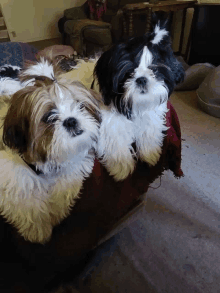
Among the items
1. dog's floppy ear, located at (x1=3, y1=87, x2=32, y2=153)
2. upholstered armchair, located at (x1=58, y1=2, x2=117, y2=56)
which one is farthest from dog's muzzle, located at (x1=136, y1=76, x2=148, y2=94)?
upholstered armchair, located at (x1=58, y1=2, x2=117, y2=56)

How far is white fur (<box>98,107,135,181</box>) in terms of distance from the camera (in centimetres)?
86

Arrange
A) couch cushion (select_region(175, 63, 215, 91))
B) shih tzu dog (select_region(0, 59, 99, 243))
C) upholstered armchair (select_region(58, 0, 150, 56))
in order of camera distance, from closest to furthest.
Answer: shih tzu dog (select_region(0, 59, 99, 243)), couch cushion (select_region(175, 63, 215, 91)), upholstered armchair (select_region(58, 0, 150, 56))

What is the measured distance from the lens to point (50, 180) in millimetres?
807

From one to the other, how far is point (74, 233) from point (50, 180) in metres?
0.21

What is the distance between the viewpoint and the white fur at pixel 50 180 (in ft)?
2.29

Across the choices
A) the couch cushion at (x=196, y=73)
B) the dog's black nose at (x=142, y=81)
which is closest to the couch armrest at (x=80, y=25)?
the couch cushion at (x=196, y=73)

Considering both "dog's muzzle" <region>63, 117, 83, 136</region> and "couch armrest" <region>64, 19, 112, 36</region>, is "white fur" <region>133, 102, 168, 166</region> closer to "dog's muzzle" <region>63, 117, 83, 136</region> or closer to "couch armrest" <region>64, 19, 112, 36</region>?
"dog's muzzle" <region>63, 117, 83, 136</region>

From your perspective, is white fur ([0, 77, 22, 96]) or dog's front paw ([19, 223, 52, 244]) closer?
dog's front paw ([19, 223, 52, 244])

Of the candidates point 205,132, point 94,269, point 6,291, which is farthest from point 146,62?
point 205,132

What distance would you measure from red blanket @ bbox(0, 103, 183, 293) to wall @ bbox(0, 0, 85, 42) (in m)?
5.51

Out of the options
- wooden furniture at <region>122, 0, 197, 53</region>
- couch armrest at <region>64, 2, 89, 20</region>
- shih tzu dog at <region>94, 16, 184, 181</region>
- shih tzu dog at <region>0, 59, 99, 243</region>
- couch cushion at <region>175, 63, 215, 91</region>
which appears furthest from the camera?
couch armrest at <region>64, 2, 89, 20</region>

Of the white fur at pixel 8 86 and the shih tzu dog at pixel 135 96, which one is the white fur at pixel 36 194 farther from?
the white fur at pixel 8 86

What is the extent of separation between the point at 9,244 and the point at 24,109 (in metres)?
0.45

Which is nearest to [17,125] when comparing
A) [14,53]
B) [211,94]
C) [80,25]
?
[14,53]
